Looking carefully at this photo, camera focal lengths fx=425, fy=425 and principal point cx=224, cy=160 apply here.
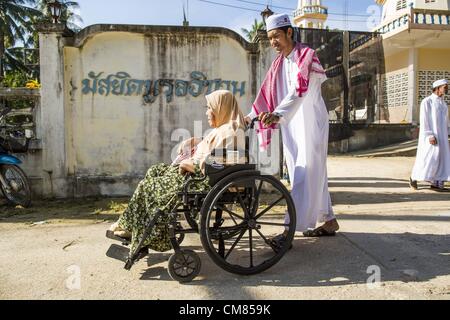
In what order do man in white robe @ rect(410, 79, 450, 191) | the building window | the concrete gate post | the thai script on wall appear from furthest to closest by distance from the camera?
the building window, man in white robe @ rect(410, 79, 450, 191), the thai script on wall, the concrete gate post

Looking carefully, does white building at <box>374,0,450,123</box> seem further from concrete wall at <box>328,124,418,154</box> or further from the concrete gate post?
the concrete gate post

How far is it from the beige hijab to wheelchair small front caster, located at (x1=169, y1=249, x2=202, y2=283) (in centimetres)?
66

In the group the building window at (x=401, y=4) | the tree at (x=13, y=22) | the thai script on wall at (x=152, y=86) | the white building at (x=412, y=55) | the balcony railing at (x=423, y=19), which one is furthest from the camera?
the tree at (x=13, y=22)

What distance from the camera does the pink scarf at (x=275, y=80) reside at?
11.4 ft

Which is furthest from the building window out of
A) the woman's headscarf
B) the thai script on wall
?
the woman's headscarf

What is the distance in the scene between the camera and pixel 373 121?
55.2 feet

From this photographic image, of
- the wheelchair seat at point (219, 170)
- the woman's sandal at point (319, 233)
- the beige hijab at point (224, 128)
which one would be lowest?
the woman's sandal at point (319, 233)

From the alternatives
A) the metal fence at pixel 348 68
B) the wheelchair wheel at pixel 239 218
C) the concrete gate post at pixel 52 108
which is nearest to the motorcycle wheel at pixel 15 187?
the concrete gate post at pixel 52 108

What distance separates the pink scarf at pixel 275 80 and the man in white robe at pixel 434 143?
4269mm

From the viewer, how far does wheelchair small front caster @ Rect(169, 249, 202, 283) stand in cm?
284

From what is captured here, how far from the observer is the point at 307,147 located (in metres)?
3.70

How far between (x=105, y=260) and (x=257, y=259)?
1209 mm

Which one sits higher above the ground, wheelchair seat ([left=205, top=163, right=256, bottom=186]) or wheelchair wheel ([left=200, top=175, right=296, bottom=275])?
wheelchair seat ([left=205, top=163, right=256, bottom=186])

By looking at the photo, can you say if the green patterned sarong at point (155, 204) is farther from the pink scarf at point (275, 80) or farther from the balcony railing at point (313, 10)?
the balcony railing at point (313, 10)
